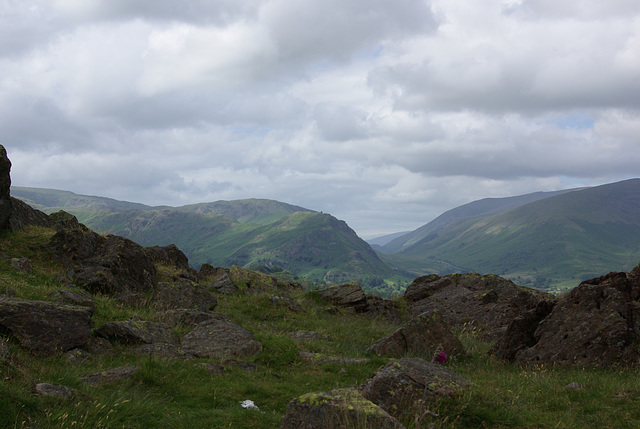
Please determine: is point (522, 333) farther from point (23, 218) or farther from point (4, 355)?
point (23, 218)

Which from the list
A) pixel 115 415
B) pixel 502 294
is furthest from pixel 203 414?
pixel 502 294

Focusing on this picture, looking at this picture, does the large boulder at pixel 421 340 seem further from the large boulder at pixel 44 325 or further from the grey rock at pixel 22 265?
the grey rock at pixel 22 265

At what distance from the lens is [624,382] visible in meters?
11.3

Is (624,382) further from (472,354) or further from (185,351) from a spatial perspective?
(185,351)

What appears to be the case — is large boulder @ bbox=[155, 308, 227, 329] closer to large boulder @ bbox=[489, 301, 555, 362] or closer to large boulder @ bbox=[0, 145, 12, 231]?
large boulder @ bbox=[489, 301, 555, 362]

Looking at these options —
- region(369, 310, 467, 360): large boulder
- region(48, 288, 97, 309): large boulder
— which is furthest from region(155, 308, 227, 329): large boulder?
region(369, 310, 467, 360): large boulder

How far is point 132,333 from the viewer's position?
13656mm

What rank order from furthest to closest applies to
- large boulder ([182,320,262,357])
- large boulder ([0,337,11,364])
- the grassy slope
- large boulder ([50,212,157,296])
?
large boulder ([50,212,157,296]) < large boulder ([182,320,262,357]) < large boulder ([0,337,11,364]) < the grassy slope

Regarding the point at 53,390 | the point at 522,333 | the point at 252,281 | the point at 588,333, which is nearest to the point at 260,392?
the point at 53,390

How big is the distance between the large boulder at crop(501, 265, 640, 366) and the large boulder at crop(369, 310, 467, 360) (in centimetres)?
213

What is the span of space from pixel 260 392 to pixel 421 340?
26.5ft

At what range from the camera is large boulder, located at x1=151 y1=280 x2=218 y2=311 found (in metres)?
22.0

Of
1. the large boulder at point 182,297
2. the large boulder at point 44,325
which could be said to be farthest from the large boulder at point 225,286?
the large boulder at point 44,325

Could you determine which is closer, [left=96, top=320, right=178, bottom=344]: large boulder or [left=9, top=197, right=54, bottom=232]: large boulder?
[left=96, top=320, right=178, bottom=344]: large boulder
